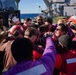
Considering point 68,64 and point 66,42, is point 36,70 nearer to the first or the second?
point 68,64

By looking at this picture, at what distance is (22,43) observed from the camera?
107 inches

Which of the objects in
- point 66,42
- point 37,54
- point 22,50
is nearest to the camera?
point 22,50

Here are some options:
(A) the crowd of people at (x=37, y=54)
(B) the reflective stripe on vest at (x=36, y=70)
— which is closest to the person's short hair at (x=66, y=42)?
(A) the crowd of people at (x=37, y=54)

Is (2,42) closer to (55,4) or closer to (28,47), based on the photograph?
(28,47)

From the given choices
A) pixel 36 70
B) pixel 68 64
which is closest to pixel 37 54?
pixel 68 64

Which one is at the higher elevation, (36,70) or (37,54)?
(36,70)

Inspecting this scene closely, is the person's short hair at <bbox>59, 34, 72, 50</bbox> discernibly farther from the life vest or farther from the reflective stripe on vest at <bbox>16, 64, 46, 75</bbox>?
the reflective stripe on vest at <bbox>16, 64, 46, 75</bbox>

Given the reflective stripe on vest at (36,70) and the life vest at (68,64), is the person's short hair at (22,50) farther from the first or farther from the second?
the life vest at (68,64)

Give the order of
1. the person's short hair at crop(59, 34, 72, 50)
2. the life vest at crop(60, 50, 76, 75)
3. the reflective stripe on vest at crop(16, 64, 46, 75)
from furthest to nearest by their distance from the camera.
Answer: the person's short hair at crop(59, 34, 72, 50)
the life vest at crop(60, 50, 76, 75)
the reflective stripe on vest at crop(16, 64, 46, 75)

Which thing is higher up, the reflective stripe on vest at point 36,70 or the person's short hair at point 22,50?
the person's short hair at point 22,50

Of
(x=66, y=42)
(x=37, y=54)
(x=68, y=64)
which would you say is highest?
(x=66, y=42)

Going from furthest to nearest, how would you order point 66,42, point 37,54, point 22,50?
1. point 66,42
2. point 37,54
3. point 22,50

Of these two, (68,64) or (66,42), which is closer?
(68,64)

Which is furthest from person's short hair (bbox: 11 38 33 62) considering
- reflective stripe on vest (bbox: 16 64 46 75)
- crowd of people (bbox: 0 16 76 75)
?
reflective stripe on vest (bbox: 16 64 46 75)
